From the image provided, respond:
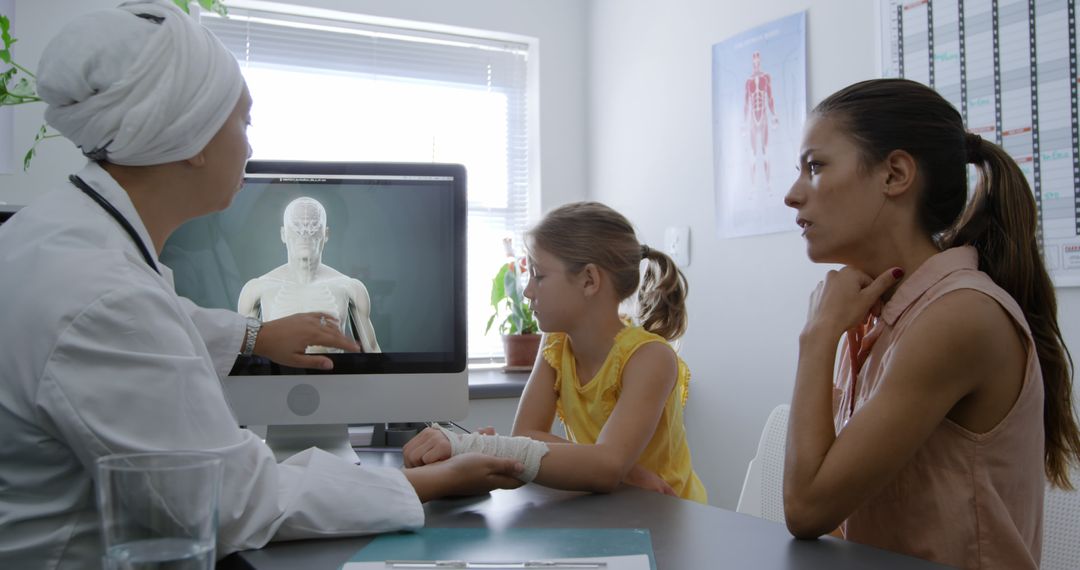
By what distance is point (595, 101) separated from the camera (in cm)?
334

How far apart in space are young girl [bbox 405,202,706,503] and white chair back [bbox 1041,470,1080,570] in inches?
21.4

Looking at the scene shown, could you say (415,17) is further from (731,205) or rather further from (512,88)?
(731,205)

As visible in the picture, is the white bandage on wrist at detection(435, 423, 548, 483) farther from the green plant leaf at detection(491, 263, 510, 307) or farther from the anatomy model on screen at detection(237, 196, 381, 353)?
the green plant leaf at detection(491, 263, 510, 307)

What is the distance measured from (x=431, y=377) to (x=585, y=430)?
359 millimetres

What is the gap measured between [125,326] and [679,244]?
2.25 meters

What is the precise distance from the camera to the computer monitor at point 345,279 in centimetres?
141

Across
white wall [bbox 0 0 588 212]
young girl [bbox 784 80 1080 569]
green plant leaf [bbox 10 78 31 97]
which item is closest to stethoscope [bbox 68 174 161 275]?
young girl [bbox 784 80 1080 569]

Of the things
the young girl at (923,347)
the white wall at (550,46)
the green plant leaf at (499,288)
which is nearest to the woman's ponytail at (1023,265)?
the young girl at (923,347)

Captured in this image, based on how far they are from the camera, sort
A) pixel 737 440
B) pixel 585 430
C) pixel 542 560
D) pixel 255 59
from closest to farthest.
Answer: pixel 542 560 < pixel 585 430 < pixel 737 440 < pixel 255 59

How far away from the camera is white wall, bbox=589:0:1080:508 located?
2295mm

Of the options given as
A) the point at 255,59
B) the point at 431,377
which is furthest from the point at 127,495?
the point at 255,59

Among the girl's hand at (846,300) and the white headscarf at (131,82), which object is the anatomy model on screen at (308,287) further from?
the girl's hand at (846,300)

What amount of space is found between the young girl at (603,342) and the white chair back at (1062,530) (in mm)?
544

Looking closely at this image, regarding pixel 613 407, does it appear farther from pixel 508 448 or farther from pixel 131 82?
pixel 131 82
